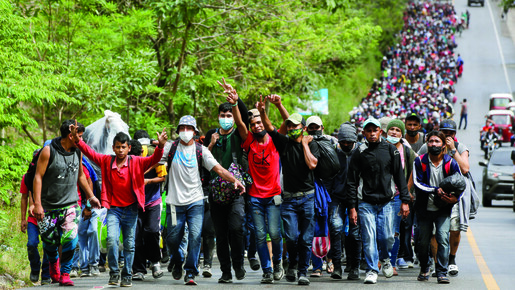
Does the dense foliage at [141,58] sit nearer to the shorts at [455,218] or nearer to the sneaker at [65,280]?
the sneaker at [65,280]

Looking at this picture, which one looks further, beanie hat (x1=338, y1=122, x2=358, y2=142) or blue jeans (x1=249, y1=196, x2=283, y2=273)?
beanie hat (x1=338, y1=122, x2=358, y2=142)

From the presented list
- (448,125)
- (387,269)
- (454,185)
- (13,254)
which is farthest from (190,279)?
(448,125)

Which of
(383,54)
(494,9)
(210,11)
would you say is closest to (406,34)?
(383,54)

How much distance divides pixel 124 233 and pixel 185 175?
3.34 ft

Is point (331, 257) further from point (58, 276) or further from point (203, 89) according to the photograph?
point (203, 89)

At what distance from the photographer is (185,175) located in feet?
33.0

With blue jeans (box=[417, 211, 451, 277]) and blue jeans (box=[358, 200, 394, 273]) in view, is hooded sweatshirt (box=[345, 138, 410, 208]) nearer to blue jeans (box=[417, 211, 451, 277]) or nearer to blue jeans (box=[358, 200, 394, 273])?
blue jeans (box=[358, 200, 394, 273])

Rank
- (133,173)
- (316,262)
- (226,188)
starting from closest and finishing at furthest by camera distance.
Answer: (226,188) < (133,173) < (316,262)

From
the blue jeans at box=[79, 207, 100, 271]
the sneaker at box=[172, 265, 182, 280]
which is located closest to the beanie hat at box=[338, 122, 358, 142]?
the sneaker at box=[172, 265, 182, 280]

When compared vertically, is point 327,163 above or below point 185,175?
above

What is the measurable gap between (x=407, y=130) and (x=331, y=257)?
8.06 ft

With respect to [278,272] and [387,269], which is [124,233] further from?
A: [387,269]

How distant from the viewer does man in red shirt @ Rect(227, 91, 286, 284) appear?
1013 cm

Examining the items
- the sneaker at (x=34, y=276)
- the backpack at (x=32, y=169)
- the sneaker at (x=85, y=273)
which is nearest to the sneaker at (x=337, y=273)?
the sneaker at (x=85, y=273)
